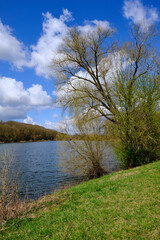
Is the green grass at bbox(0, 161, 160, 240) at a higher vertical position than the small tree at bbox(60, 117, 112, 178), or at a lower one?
lower

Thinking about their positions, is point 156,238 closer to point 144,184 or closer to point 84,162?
point 144,184

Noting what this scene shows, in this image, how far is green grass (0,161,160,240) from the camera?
4346 millimetres

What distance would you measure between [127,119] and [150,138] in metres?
2.40

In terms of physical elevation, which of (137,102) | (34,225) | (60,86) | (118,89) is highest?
(60,86)

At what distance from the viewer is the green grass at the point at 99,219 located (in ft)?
14.3

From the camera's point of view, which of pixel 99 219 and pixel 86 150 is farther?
pixel 86 150

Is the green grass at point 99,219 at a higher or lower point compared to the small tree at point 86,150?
lower

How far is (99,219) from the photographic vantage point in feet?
16.5

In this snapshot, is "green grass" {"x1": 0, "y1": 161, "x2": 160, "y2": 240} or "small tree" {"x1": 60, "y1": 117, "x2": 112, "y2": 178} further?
"small tree" {"x1": 60, "y1": 117, "x2": 112, "y2": 178}

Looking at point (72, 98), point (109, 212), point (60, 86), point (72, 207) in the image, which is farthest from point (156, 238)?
point (60, 86)

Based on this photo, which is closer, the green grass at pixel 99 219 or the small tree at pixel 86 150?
the green grass at pixel 99 219

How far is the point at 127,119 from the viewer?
44.7 feet

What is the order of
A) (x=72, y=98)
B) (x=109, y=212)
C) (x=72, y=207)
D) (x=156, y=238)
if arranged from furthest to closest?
(x=72, y=98) → (x=72, y=207) → (x=109, y=212) → (x=156, y=238)

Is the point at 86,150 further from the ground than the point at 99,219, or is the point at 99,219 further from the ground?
the point at 86,150
